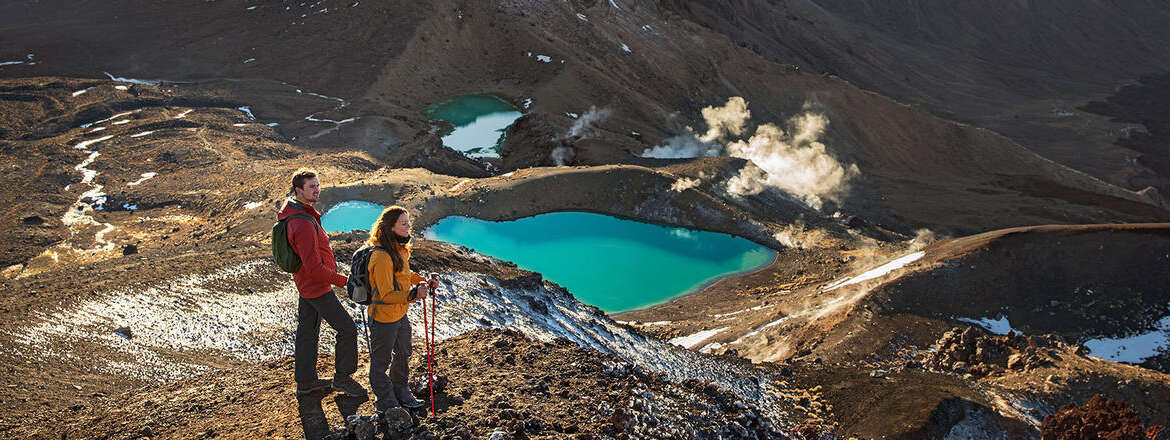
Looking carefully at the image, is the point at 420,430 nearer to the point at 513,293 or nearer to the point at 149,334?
the point at 149,334

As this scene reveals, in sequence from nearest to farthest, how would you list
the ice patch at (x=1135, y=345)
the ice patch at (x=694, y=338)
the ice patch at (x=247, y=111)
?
the ice patch at (x=1135, y=345) < the ice patch at (x=694, y=338) < the ice patch at (x=247, y=111)

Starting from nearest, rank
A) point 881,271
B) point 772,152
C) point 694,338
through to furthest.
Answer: point 694,338 → point 881,271 → point 772,152

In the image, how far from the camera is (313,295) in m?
7.41

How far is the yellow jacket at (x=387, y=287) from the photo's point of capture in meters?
6.96

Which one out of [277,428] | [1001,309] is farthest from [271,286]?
[1001,309]

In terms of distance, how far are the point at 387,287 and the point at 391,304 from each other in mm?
224

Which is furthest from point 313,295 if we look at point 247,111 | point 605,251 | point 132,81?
point 132,81

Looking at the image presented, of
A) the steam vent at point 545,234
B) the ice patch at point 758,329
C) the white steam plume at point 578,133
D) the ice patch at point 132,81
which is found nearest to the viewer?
the steam vent at point 545,234

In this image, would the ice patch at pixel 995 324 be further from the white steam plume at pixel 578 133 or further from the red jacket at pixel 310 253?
the white steam plume at pixel 578 133

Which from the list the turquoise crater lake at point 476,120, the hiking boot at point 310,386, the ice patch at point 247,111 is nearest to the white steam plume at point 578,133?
the turquoise crater lake at point 476,120

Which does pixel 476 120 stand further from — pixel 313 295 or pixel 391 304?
pixel 391 304

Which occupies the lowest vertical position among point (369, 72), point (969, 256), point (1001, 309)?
point (1001, 309)

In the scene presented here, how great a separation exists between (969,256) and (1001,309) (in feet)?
6.29

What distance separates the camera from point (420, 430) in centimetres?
704
